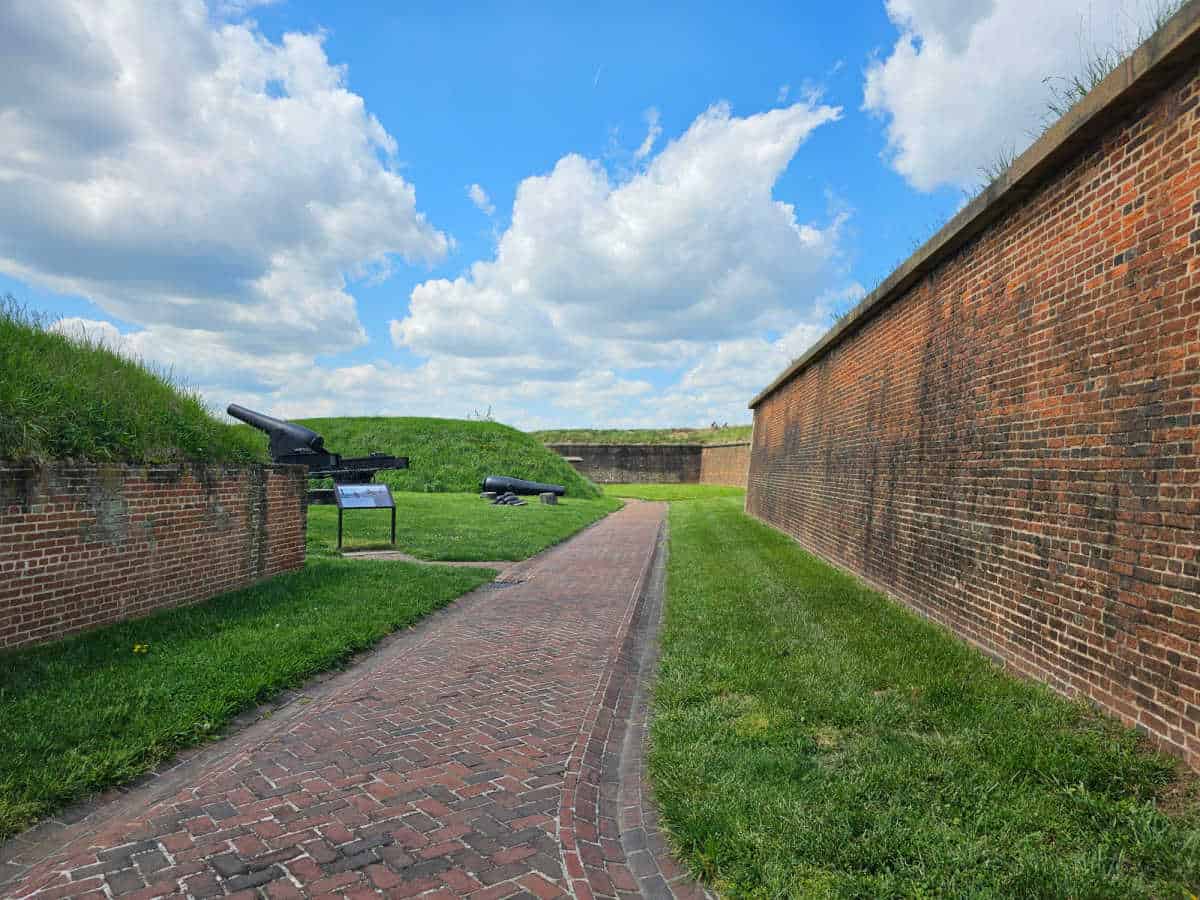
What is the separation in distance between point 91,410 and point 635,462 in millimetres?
43665

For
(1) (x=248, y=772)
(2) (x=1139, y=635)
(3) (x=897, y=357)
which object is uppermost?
(3) (x=897, y=357)

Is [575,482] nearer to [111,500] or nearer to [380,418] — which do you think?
[380,418]

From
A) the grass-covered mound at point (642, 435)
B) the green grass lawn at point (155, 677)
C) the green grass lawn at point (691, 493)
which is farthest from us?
the grass-covered mound at point (642, 435)

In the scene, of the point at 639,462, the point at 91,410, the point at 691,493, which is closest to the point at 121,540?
the point at 91,410

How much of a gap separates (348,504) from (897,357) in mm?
8395

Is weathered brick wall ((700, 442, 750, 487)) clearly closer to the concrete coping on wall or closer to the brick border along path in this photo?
the concrete coping on wall

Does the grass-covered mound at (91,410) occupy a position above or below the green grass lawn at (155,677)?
above

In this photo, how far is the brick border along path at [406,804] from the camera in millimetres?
2781

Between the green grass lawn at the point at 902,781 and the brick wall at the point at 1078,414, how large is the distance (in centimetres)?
45

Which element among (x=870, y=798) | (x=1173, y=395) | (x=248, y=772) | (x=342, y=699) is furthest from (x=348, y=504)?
(x=1173, y=395)

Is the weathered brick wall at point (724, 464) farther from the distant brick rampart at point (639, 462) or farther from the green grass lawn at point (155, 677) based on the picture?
the green grass lawn at point (155, 677)

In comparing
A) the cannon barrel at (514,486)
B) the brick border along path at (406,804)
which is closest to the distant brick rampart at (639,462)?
the cannon barrel at (514,486)

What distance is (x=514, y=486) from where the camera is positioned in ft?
88.8

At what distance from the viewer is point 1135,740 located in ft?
12.1
